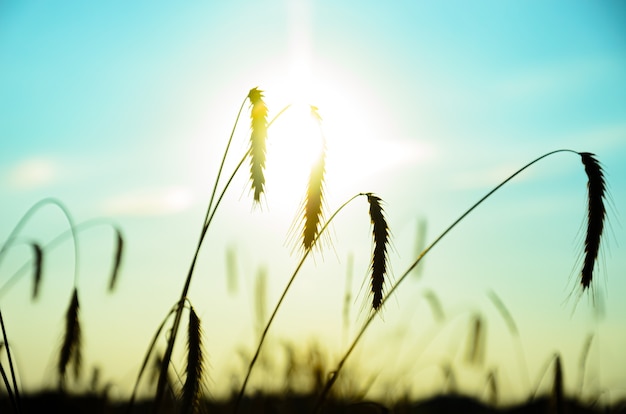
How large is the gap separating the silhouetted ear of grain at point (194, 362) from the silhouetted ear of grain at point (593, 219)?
1839 mm

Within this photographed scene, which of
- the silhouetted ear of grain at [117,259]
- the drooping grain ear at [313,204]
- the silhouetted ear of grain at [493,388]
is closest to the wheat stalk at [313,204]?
the drooping grain ear at [313,204]

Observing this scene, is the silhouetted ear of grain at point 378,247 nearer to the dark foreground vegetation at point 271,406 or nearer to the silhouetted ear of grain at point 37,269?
the dark foreground vegetation at point 271,406

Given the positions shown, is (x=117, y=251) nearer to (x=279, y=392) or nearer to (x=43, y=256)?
(x=43, y=256)

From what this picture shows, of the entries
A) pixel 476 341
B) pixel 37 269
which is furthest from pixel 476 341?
pixel 37 269

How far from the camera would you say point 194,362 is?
3.07 m

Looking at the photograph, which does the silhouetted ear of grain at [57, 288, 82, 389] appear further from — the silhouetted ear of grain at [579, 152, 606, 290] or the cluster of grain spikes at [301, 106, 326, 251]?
the silhouetted ear of grain at [579, 152, 606, 290]

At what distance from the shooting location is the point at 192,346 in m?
3.08

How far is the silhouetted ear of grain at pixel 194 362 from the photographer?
299 centimetres

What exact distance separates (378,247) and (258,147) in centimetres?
68

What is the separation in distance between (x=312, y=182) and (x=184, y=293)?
0.81 m

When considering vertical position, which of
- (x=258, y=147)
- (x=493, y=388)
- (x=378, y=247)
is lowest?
(x=493, y=388)

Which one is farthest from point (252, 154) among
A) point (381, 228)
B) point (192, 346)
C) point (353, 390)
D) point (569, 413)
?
point (569, 413)

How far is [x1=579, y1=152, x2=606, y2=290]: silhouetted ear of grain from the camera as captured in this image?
3.44 meters

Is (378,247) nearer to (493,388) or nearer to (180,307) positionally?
(180,307)
